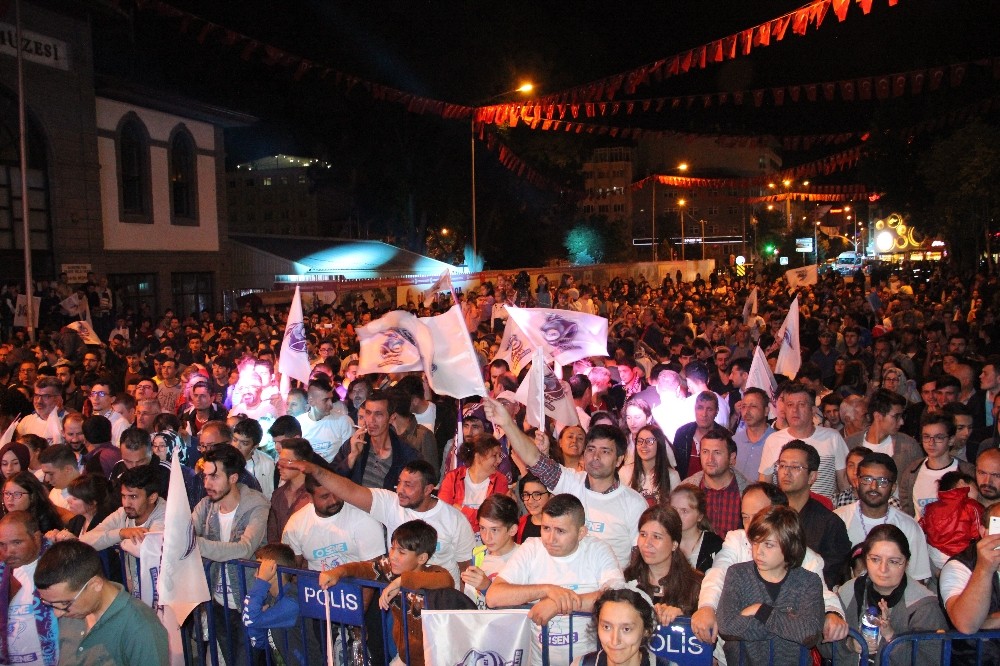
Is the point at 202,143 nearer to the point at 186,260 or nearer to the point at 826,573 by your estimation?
the point at 186,260

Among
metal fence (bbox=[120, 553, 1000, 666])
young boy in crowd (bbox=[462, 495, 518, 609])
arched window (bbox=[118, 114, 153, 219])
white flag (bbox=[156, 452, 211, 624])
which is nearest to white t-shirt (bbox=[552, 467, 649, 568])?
young boy in crowd (bbox=[462, 495, 518, 609])

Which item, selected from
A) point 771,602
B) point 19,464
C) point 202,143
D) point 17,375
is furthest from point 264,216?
point 771,602

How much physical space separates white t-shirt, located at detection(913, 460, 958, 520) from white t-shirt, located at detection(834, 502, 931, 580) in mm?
990

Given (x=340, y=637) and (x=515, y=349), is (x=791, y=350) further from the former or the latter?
(x=340, y=637)

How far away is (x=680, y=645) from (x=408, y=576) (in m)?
1.41

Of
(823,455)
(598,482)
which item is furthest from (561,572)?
(823,455)

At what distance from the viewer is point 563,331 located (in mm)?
8625

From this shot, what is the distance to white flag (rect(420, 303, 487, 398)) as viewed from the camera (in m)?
7.02

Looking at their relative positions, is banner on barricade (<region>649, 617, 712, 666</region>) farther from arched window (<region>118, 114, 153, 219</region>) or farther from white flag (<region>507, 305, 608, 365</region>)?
arched window (<region>118, 114, 153, 219</region>)

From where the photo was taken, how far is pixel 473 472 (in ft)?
20.6

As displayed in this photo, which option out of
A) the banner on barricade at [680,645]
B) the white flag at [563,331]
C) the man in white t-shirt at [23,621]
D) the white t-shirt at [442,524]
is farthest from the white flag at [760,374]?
the man in white t-shirt at [23,621]

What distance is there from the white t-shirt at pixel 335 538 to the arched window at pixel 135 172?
816 inches

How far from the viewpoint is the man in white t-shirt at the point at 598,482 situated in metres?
5.36

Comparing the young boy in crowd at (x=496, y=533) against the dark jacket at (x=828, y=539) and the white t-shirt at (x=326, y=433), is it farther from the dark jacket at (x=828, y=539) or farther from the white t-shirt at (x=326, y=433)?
the white t-shirt at (x=326, y=433)
